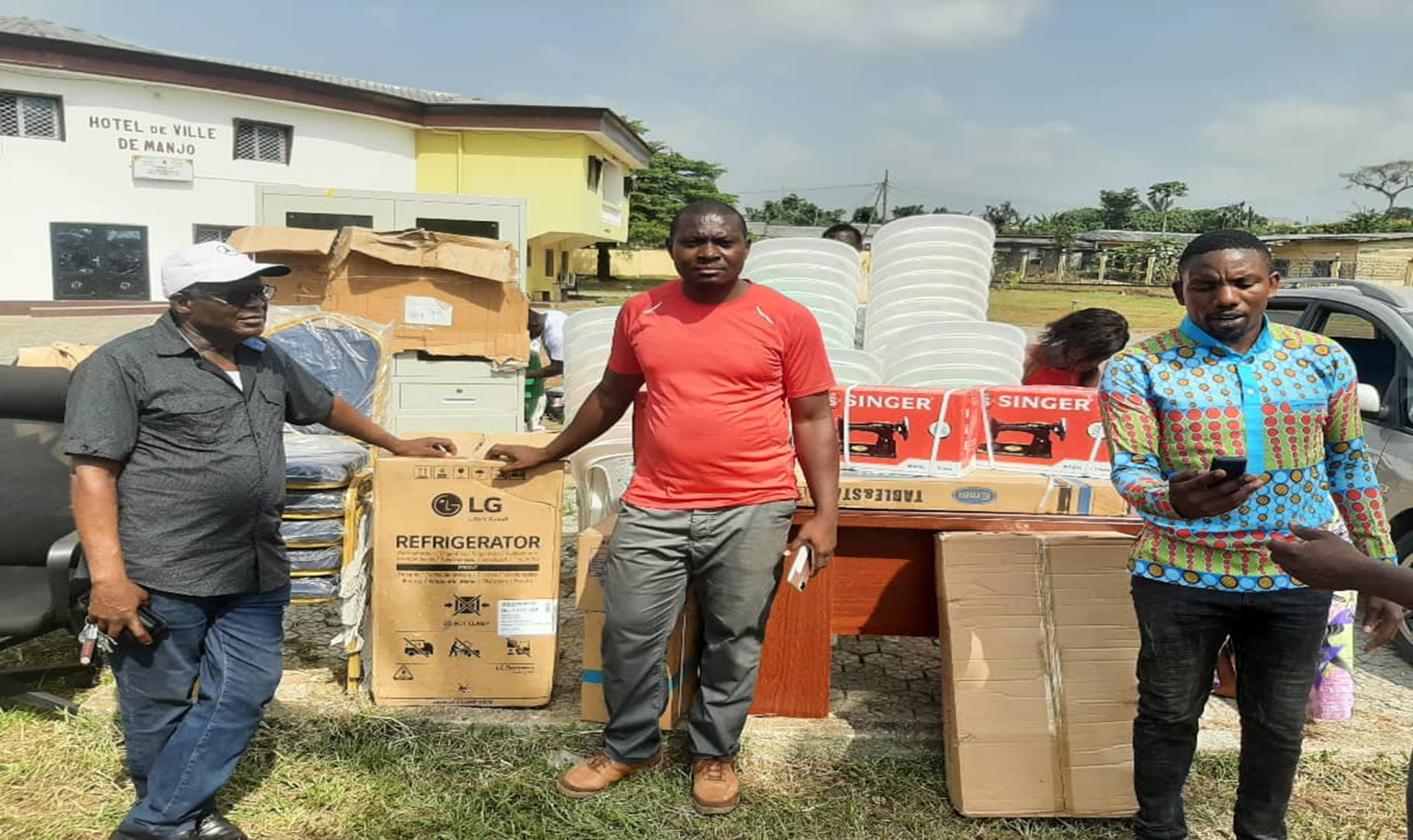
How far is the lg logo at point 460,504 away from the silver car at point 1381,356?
3.11 meters

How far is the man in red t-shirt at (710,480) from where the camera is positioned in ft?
8.10

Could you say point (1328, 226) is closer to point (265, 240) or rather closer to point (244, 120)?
point (244, 120)

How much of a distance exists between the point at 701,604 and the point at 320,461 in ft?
5.02

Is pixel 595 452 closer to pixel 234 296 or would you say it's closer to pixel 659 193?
pixel 234 296

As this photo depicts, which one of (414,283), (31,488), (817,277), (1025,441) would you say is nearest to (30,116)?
(414,283)

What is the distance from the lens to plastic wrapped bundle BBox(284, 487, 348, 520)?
10.6 feet

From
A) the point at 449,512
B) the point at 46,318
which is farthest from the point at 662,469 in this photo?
the point at 46,318

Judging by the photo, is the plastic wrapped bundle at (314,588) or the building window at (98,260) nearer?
the plastic wrapped bundle at (314,588)

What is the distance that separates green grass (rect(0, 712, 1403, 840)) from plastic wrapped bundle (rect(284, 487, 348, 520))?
699mm

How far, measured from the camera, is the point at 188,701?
7.88 feet

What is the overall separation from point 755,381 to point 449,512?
4.23 ft

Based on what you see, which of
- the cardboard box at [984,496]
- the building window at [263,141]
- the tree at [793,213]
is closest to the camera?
the cardboard box at [984,496]

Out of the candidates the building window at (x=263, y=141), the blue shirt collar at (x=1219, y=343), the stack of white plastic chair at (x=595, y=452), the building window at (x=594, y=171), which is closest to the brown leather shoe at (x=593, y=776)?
the stack of white plastic chair at (x=595, y=452)

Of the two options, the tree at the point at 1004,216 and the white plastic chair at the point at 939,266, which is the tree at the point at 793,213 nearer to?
the tree at the point at 1004,216
